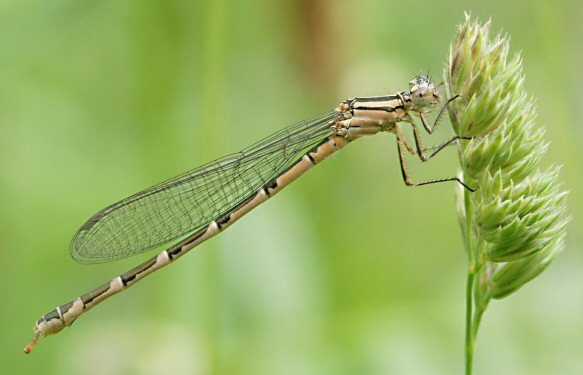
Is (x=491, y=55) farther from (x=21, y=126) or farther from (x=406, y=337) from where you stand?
(x=21, y=126)

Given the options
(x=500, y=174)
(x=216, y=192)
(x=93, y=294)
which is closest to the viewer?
(x=500, y=174)

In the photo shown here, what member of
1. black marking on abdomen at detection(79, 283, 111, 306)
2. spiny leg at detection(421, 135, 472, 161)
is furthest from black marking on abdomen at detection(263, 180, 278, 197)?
black marking on abdomen at detection(79, 283, 111, 306)

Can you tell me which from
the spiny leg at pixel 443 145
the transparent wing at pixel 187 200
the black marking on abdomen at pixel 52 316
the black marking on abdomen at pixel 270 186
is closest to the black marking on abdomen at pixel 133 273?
the transparent wing at pixel 187 200

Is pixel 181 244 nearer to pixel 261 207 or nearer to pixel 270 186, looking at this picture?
pixel 270 186

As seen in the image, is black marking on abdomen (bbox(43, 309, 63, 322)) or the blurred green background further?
the blurred green background

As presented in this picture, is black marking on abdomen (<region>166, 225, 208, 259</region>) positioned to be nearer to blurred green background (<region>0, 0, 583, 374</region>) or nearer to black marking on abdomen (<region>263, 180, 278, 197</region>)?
blurred green background (<region>0, 0, 583, 374</region>)

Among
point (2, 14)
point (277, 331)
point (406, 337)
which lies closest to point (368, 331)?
point (406, 337)

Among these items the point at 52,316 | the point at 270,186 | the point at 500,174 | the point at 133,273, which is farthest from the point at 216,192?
the point at 500,174
